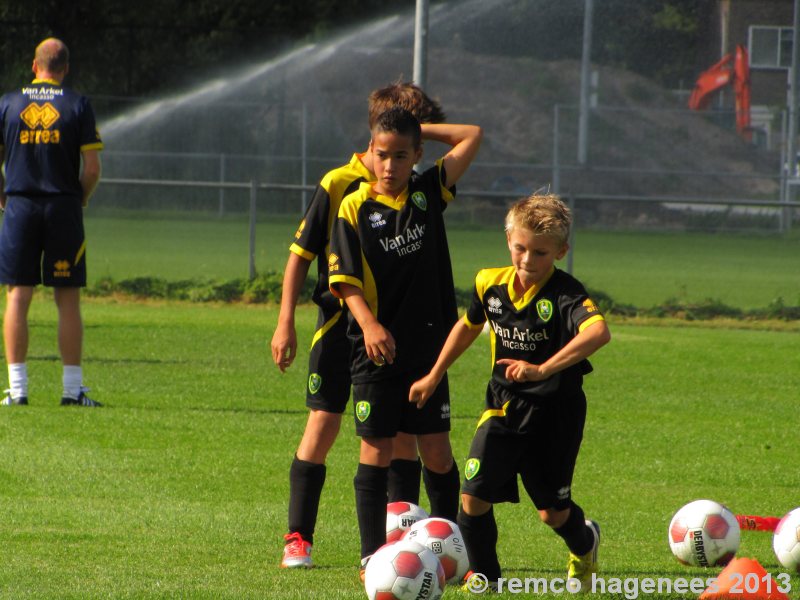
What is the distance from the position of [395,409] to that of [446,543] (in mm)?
523

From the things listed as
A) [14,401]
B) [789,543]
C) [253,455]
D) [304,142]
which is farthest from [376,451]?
[304,142]

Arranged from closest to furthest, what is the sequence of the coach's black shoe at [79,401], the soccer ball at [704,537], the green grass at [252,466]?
the green grass at [252,466] → the soccer ball at [704,537] → the coach's black shoe at [79,401]

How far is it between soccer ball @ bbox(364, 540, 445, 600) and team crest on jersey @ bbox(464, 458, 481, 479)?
0.35 metres

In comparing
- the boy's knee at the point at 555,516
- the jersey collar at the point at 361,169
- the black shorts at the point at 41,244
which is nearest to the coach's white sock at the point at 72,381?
the black shorts at the point at 41,244

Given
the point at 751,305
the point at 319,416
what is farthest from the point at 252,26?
the point at 319,416

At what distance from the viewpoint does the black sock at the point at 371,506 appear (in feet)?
16.1

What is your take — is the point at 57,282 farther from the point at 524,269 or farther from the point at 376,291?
the point at 524,269

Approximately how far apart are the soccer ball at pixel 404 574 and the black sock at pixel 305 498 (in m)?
0.66

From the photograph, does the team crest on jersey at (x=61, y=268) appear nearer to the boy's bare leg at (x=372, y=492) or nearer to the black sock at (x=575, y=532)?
the boy's bare leg at (x=372, y=492)

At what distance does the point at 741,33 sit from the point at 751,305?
1691 centimetres

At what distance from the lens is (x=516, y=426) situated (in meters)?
4.74

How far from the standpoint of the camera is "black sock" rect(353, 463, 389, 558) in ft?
16.1

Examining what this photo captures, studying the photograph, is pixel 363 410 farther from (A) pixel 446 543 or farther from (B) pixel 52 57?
(B) pixel 52 57

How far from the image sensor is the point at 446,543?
4887 millimetres
